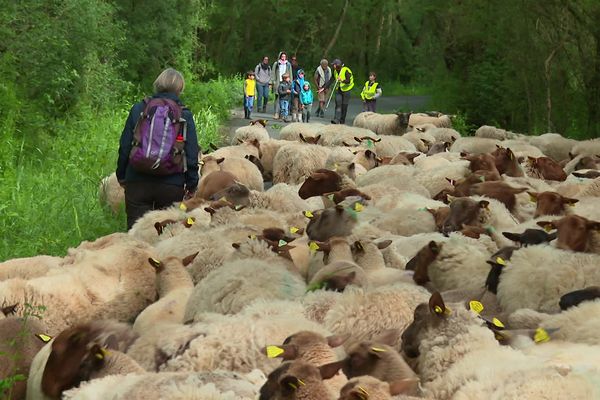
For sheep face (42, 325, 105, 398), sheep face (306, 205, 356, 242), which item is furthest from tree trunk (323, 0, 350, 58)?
sheep face (42, 325, 105, 398)

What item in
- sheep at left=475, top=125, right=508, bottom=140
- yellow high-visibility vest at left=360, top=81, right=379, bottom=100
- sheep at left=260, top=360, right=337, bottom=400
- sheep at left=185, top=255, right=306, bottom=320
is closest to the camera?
sheep at left=260, top=360, right=337, bottom=400

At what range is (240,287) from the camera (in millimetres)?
6777

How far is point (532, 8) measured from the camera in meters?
24.0

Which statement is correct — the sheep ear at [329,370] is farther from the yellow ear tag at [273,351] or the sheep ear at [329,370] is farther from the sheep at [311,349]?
the yellow ear tag at [273,351]

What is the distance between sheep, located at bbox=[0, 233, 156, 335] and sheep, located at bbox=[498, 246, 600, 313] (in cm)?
289

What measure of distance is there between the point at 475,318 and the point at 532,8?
1972cm

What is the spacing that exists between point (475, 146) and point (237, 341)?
12880 mm

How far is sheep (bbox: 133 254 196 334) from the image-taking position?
6887 millimetres

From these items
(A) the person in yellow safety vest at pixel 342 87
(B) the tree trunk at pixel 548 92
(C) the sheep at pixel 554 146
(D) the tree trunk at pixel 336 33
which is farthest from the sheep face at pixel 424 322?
(D) the tree trunk at pixel 336 33

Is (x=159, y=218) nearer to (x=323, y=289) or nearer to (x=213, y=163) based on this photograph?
(x=323, y=289)

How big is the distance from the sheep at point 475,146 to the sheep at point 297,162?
313 cm

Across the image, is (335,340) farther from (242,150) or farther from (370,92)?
(370,92)

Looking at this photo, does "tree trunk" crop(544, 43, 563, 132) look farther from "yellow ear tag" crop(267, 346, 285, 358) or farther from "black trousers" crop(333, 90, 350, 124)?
"yellow ear tag" crop(267, 346, 285, 358)

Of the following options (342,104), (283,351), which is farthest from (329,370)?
(342,104)
